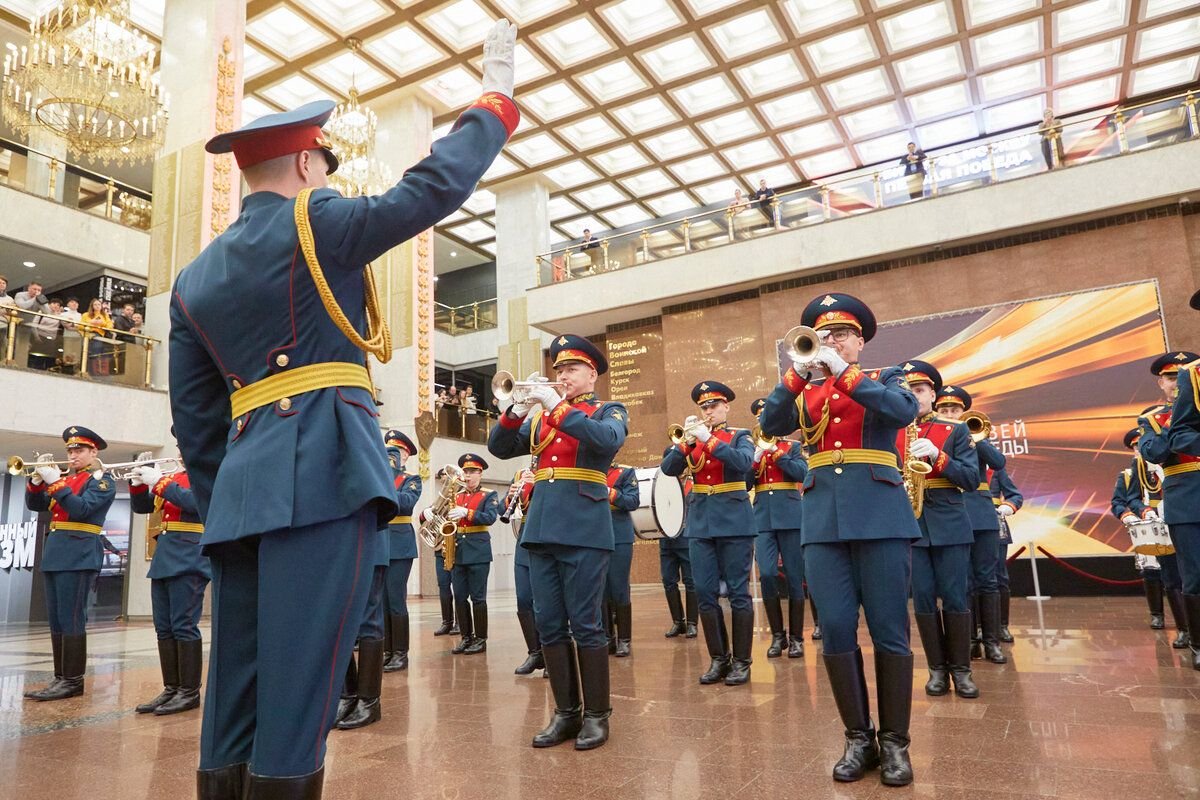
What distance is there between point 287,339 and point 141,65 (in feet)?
34.4

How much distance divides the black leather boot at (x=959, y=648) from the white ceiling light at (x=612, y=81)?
1384 cm

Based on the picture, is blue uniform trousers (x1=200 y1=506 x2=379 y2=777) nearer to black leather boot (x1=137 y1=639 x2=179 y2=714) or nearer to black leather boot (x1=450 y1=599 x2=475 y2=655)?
black leather boot (x1=137 y1=639 x2=179 y2=714)

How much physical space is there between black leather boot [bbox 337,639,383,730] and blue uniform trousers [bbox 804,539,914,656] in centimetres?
256

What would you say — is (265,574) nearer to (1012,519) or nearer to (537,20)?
(1012,519)

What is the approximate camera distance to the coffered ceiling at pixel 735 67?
14.6m

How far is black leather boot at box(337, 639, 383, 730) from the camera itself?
444 centimetres

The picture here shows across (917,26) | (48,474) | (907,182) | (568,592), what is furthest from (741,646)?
(917,26)

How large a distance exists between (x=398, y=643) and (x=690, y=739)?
3561 millimetres

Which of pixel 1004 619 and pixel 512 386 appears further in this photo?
pixel 1004 619

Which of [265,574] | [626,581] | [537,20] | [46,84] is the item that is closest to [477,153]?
[265,574]

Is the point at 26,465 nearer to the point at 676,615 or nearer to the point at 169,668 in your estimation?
the point at 169,668

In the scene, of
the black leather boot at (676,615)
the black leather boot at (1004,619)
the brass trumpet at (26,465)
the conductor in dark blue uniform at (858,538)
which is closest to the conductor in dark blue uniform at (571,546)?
the conductor in dark blue uniform at (858,538)

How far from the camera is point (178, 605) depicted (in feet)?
17.5

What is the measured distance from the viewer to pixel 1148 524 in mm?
6699
